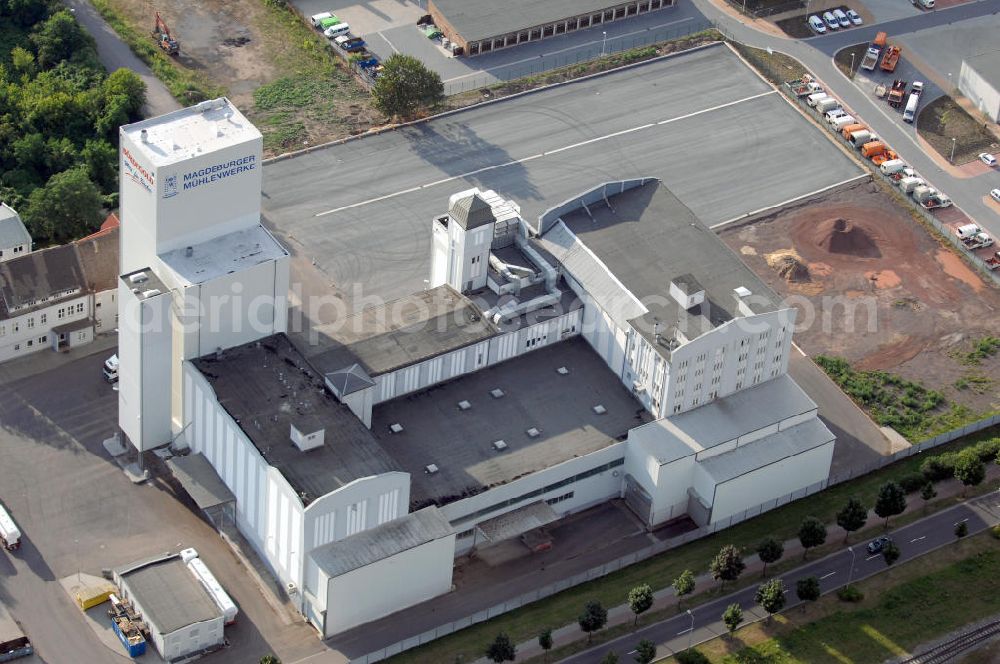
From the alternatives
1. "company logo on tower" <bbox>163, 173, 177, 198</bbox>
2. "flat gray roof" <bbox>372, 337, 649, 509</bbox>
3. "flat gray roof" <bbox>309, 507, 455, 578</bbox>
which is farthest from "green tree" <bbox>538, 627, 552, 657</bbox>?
"company logo on tower" <bbox>163, 173, 177, 198</bbox>

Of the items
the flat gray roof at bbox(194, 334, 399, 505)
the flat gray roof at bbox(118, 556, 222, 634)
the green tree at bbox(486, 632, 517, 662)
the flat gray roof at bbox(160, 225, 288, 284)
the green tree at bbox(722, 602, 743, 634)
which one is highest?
the flat gray roof at bbox(160, 225, 288, 284)

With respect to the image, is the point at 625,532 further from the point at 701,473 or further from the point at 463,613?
the point at 463,613

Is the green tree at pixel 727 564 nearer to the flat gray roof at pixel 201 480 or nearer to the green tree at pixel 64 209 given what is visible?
the flat gray roof at pixel 201 480

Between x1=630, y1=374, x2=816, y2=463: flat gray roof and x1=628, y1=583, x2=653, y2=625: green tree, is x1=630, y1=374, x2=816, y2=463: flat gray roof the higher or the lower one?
the higher one

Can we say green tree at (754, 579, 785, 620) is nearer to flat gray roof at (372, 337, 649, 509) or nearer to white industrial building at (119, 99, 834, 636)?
white industrial building at (119, 99, 834, 636)

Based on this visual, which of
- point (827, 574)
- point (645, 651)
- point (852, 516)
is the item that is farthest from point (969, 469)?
point (645, 651)

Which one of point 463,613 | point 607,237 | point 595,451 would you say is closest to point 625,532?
point 595,451

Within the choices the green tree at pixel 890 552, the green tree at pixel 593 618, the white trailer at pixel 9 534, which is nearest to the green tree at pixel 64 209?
the white trailer at pixel 9 534

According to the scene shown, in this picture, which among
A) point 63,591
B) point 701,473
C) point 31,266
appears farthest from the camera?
point 31,266
